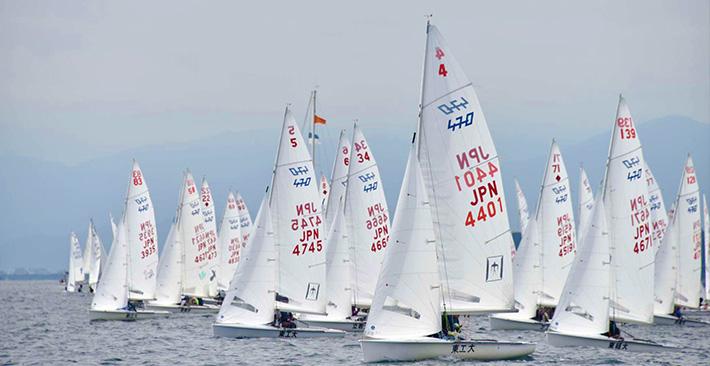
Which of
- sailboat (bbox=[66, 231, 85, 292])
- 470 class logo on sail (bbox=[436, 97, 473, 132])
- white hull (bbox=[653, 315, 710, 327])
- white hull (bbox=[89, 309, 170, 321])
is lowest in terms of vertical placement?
white hull (bbox=[89, 309, 170, 321])

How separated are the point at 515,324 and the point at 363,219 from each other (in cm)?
834

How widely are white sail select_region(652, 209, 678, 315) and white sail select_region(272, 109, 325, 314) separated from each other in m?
19.9

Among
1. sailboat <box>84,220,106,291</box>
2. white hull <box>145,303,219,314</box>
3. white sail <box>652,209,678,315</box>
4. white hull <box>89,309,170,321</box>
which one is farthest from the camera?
sailboat <box>84,220,106,291</box>

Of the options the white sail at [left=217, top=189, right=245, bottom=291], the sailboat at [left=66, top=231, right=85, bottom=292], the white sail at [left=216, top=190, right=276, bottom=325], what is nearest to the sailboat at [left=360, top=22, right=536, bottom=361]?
the white sail at [left=216, top=190, right=276, bottom=325]

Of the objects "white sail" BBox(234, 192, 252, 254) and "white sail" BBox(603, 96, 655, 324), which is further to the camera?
"white sail" BBox(234, 192, 252, 254)

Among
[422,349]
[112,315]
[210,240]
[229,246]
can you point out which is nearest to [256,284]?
[422,349]

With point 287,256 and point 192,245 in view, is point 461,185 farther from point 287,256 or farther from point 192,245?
point 192,245

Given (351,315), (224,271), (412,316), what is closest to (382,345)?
(412,316)

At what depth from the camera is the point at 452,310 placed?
30.2 m

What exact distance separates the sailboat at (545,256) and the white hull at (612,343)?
38.4 ft

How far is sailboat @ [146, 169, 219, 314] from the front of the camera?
192ft

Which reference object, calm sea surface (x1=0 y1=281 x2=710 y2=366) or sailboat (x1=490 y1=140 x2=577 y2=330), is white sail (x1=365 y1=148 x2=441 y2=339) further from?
sailboat (x1=490 y1=140 x2=577 y2=330)

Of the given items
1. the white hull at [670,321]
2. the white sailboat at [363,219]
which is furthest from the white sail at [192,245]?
the white hull at [670,321]

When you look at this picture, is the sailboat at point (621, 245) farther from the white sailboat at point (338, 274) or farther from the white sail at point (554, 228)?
the white sail at point (554, 228)
